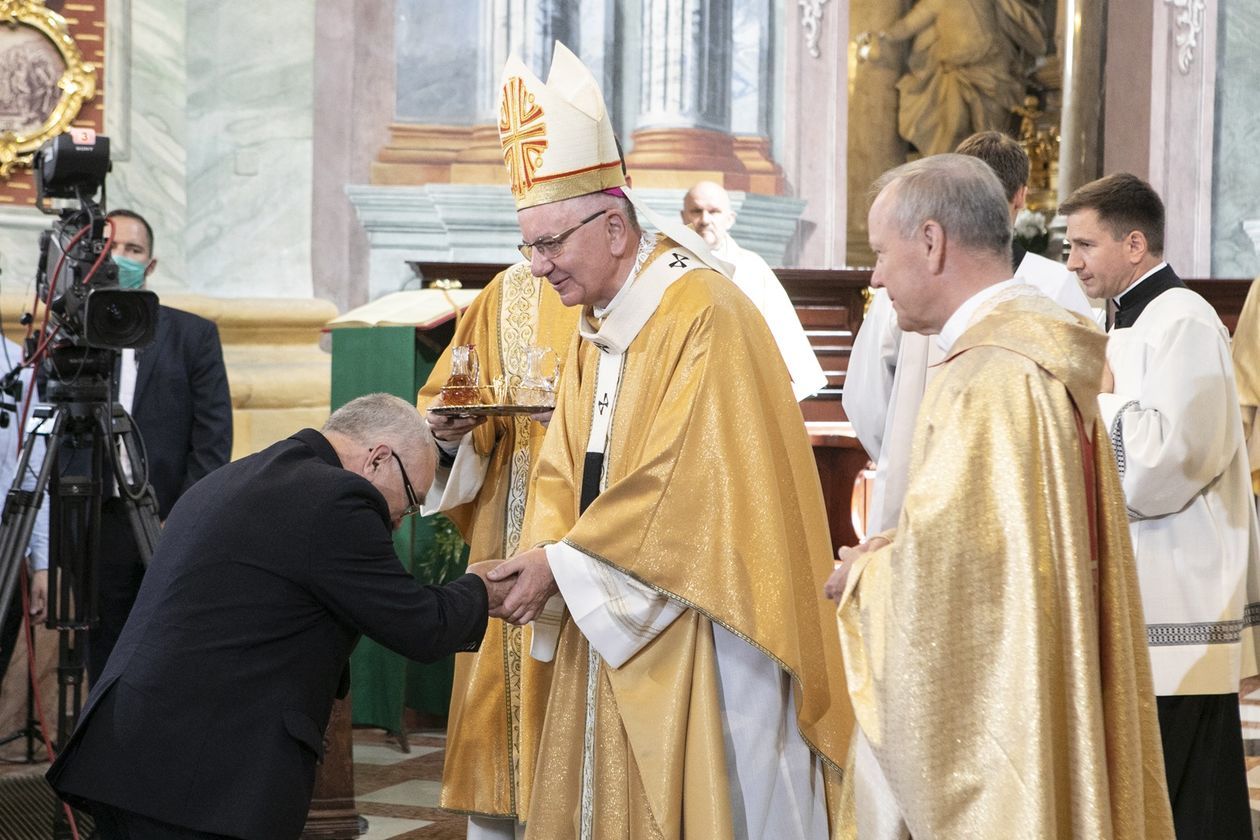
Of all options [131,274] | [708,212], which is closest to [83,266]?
[131,274]

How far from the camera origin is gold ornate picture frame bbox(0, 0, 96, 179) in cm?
Result: 791

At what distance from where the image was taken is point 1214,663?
377cm

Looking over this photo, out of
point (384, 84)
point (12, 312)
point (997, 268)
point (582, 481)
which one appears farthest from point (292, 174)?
point (997, 268)

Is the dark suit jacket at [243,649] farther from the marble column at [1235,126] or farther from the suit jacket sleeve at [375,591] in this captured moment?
the marble column at [1235,126]

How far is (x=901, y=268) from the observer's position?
2.55 meters

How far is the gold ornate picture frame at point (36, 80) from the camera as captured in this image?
791 cm

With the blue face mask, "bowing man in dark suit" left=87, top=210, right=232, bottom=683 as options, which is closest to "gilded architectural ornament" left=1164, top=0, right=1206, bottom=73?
"bowing man in dark suit" left=87, top=210, right=232, bottom=683

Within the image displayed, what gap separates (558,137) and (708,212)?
3429mm

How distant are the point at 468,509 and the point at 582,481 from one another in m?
0.68

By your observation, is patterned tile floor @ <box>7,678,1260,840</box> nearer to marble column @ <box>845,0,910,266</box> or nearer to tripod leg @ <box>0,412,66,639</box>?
tripod leg @ <box>0,412,66,639</box>

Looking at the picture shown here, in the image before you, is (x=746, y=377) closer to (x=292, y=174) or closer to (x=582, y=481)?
(x=582, y=481)

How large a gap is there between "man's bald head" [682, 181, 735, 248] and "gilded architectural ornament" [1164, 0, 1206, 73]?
390cm

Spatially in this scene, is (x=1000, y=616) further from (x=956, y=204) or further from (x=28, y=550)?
(x=28, y=550)

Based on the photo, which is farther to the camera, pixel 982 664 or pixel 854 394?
pixel 854 394
